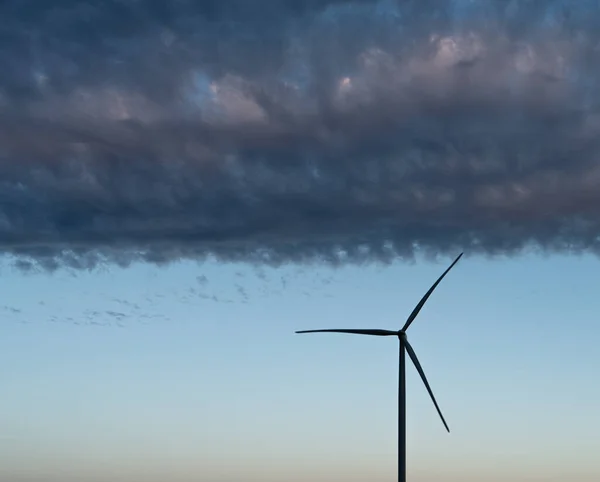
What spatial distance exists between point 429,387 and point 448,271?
13.6 metres

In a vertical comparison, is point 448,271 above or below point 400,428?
above

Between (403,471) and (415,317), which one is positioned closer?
(403,471)

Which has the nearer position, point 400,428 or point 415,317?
point 400,428

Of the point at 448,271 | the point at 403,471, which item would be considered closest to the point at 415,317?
the point at 448,271

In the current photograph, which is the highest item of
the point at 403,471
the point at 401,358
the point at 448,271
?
the point at 448,271

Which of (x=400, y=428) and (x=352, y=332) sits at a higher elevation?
(x=352, y=332)

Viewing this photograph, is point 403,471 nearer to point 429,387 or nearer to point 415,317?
point 429,387

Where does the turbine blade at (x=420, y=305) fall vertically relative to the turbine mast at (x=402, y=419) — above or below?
above

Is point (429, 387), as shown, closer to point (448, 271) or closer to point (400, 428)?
point (400, 428)

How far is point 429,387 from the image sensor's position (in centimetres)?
11919

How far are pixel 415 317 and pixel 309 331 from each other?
11908 millimetres

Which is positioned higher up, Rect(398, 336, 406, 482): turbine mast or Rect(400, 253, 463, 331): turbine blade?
Rect(400, 253, 463, 331): turbine blade

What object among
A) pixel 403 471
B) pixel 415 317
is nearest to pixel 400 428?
pixel 403 471

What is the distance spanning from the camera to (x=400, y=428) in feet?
393
